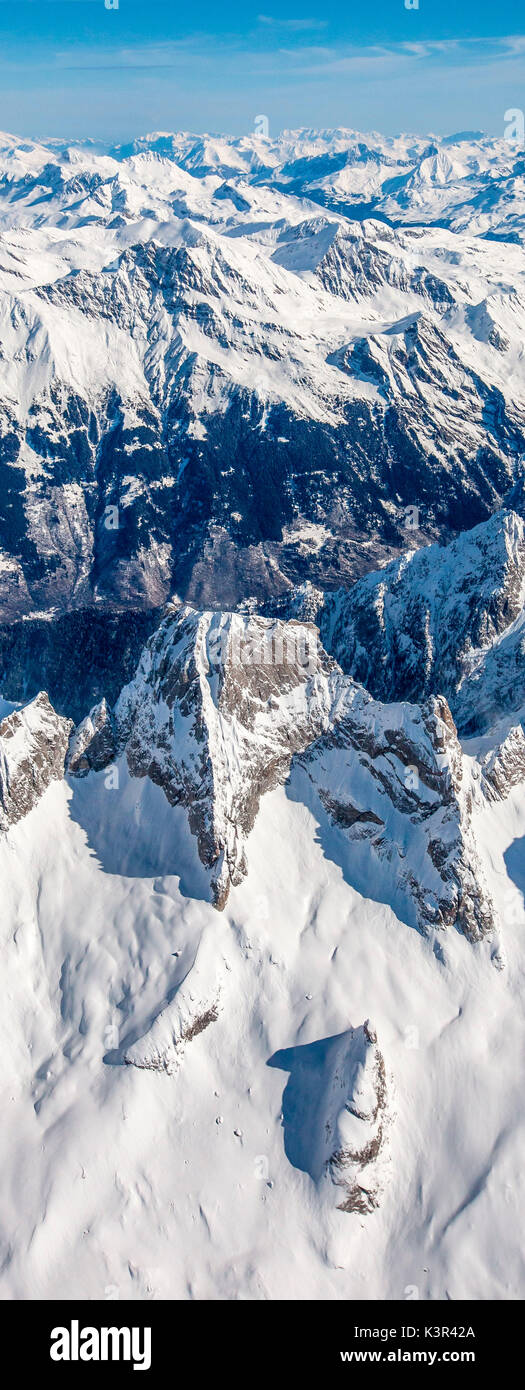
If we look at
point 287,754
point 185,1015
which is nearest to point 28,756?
point 287,754

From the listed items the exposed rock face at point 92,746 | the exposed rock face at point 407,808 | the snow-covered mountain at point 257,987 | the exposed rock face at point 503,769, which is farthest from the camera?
the exposed rock face at point 503,769

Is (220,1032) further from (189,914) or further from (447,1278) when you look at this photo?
(447,1278)

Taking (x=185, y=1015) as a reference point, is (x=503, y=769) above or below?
above

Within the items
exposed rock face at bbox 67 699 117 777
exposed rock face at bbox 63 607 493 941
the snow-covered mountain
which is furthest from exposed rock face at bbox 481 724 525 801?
exposed rock face at bbox 67 699 117 777

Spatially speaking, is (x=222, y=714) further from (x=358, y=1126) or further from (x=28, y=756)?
(x=358, y=1126)

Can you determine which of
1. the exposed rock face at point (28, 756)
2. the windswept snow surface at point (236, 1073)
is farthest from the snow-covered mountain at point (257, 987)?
the exposed rock face at point (28, 756)

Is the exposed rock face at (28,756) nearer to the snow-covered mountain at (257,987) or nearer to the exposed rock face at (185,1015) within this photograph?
the snow-covered mountain at (257,987)
